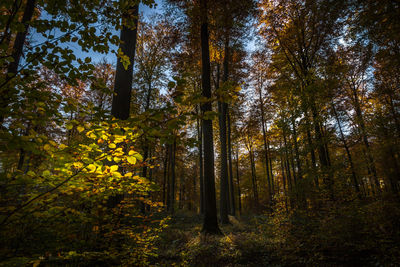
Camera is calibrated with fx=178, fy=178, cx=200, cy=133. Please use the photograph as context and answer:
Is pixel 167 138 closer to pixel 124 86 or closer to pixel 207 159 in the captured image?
pixel 124 86

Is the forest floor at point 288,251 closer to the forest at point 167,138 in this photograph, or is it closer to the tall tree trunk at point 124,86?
the forest at point 167,138

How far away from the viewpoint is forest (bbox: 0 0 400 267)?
1.70 meters

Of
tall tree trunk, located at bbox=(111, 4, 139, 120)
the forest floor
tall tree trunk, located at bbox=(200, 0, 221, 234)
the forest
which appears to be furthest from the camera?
tall tree trunk, located at bbox=(200, 0, 221, 234)

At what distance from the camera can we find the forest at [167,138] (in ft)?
5.57

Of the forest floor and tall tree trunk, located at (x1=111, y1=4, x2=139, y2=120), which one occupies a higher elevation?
tall tree trunk, located at (x1=111, y1=4, x2=139, y2=120)

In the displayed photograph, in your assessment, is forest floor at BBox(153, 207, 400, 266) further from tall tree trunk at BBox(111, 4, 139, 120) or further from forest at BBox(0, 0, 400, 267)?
tall tree trunk at BBox(111, 4, 139, 120)

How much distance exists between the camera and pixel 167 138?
1.66m

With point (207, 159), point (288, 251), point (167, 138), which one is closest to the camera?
point (167, 138)

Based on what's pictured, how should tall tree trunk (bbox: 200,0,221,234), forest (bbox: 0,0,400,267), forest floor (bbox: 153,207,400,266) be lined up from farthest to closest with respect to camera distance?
1. tall tree trunk (bbox: 200,0,221,234)
2. forest floor (bbox: 153,207,400,266)
3. forest (bbox: 0,0,400,267)

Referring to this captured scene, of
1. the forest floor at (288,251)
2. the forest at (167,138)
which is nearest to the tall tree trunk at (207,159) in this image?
the forest at (167,138)

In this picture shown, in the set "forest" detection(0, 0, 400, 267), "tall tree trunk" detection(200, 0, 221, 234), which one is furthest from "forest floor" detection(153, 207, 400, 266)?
"tall tree trunk" detection(200, 0, 221, 234)

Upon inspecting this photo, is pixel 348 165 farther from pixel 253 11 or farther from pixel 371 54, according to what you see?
pixel 253 11

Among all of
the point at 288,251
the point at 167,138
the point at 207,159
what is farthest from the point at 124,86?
the point at 288,251

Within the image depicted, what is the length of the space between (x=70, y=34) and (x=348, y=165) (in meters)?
9.61
